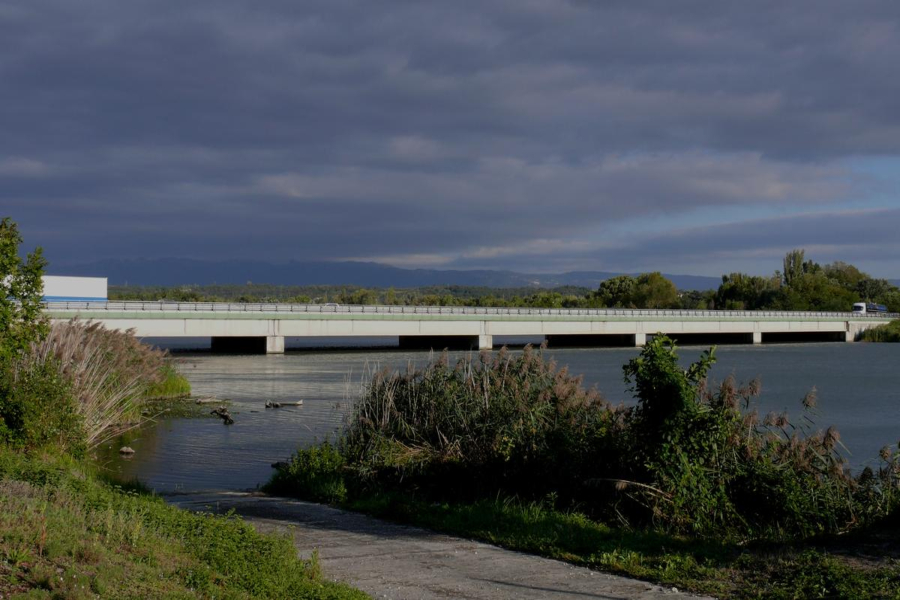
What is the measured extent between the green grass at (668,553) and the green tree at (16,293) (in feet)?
22.0

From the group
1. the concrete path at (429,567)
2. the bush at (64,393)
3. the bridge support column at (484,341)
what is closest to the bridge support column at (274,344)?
the bridge support column at (484,341)

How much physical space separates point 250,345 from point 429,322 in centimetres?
1655

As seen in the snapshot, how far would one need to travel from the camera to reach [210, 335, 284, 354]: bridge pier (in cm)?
7688

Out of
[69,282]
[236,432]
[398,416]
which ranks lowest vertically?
[236,432]

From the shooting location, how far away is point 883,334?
115312 mm

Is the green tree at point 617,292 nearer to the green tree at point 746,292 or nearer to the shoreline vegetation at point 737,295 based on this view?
the shoreline vegetation at point 737,295


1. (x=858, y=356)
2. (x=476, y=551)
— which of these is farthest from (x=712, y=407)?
(x=858, y=356)

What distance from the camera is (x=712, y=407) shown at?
13391 mm

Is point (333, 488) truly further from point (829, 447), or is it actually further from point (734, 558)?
point (829, 447)

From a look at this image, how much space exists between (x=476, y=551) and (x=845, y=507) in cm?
594

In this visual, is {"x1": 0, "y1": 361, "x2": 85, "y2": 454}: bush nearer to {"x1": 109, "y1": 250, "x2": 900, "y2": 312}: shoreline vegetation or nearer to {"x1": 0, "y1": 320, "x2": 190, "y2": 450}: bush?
{"x1": 0, "y1": 320, "x2": 190, "y2": 450}: bush

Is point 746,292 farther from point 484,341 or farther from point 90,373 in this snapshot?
point 90,373

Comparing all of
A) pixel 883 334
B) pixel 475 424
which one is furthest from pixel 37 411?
pixel 883 334

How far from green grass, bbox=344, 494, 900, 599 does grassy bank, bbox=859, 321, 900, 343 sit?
114 metres
